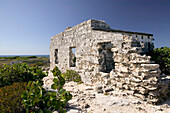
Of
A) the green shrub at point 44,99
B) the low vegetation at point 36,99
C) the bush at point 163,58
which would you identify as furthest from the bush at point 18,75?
the bush at point 163,58

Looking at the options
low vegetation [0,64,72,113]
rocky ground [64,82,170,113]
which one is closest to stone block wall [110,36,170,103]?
rocky ground [64,82,170,113]

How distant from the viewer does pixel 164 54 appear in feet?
23.5

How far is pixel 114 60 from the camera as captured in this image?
5.62m

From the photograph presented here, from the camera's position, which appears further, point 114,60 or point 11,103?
point 114,60

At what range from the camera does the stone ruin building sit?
4.38 meters

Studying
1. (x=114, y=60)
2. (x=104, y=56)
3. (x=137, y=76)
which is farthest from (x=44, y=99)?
(x=104, y=56)

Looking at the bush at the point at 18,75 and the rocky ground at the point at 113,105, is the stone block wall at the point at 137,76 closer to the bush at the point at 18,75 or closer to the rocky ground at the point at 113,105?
the rocky ground at the point at 113,105

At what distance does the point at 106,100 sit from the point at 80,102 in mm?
1012

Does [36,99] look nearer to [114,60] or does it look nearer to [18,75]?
[18,75]

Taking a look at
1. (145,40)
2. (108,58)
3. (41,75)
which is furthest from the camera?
(145,40)

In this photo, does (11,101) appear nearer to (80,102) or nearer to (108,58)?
(80,102)

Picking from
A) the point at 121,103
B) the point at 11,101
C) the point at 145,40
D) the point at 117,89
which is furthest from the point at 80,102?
the point at 145,40

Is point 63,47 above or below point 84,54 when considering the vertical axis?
above

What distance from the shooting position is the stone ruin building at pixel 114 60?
438 cm
